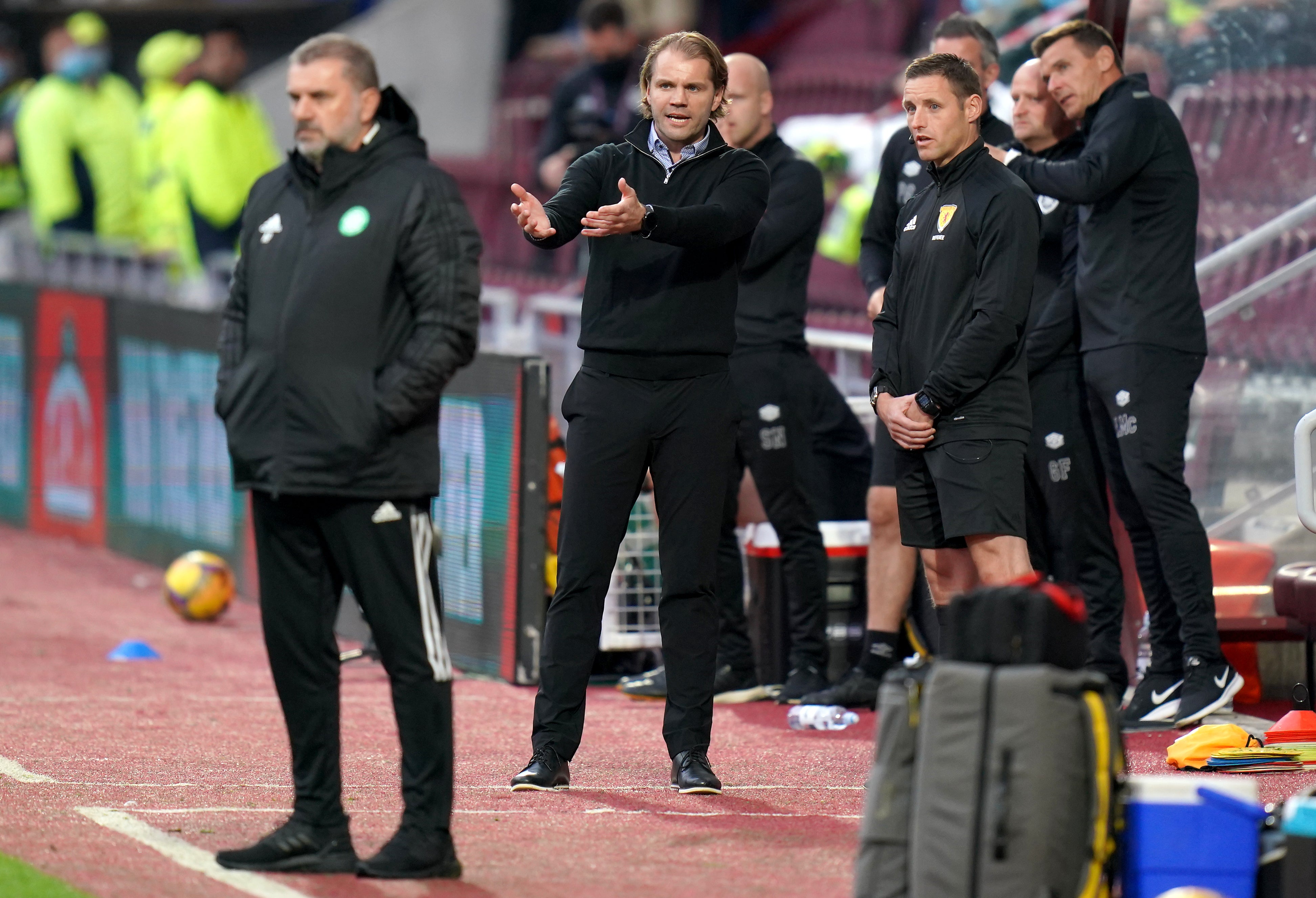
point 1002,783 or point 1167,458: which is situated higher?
point 1167,458

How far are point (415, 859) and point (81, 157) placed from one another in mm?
13388

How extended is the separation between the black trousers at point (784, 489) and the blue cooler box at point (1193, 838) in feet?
11.2

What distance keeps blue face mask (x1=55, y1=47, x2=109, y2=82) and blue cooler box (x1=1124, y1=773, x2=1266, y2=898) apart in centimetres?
1429

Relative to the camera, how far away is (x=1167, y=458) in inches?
276

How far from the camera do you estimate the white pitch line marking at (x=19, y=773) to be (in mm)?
6145

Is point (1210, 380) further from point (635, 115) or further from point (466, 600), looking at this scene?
point (635, 115)

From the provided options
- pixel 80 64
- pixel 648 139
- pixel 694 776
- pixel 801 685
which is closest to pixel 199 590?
pixel 801 685

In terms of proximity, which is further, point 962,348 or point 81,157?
point 81,157

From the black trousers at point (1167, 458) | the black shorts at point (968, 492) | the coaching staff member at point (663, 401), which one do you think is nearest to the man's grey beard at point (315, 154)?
the coaching staff member at point (663, 401)

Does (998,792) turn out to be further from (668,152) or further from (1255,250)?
(1255,250)

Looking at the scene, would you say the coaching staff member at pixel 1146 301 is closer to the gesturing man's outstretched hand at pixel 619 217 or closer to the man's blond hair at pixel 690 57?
the man's blond hair at pixel 690 57

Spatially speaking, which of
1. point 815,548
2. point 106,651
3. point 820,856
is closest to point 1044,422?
point 815,548

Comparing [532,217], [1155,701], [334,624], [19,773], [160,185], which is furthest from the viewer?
[160,185]

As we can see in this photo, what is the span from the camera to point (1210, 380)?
8.52 meters
